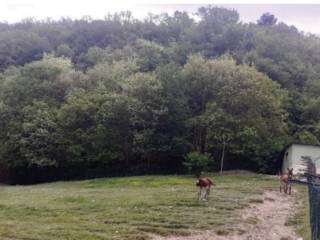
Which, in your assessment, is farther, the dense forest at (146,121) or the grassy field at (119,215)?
the dense forest at (146,121)

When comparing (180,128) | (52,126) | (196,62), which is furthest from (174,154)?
(52,126)

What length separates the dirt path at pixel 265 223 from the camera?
1991cm

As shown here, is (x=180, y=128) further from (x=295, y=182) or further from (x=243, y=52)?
(x=243, y=52)

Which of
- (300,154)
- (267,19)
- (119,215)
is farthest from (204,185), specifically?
(267,19)

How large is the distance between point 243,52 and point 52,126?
4810 centimetres

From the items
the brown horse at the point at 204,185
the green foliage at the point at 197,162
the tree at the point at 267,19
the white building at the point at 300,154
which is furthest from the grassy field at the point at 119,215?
the tree at the point at 267,19

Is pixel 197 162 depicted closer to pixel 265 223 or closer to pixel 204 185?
A: pixel 204 185

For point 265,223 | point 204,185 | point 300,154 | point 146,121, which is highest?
point 146,121

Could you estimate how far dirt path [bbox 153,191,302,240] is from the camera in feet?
65.3

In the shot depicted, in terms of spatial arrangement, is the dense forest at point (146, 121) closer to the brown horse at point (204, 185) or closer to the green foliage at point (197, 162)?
the green foliage at point (197, 162)

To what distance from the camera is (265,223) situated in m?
23.0

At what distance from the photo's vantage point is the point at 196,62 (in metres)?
56.4

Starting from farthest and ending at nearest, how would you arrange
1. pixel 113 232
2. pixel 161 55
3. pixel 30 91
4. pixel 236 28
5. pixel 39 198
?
pixel 236 28 < pixel 161 55 < pixel 30 91 < pixel 39 198 < pixel 113 232

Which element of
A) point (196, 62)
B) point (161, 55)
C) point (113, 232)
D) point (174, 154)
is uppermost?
point (161, 55)
